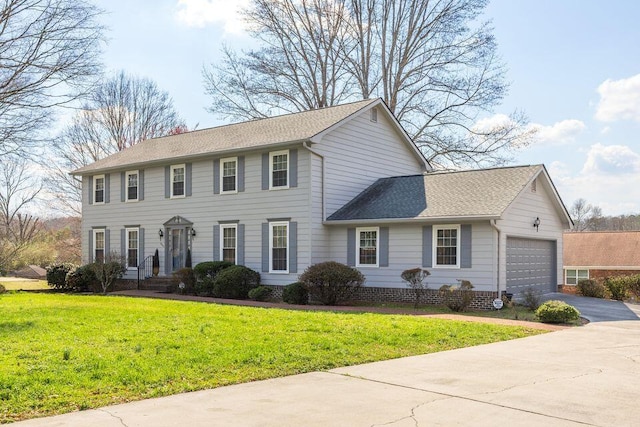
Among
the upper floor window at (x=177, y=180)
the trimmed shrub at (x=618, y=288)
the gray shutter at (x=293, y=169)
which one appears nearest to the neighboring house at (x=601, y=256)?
the trimmed shrub at (x=618, y=288)

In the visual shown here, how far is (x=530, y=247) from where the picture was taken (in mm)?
21031

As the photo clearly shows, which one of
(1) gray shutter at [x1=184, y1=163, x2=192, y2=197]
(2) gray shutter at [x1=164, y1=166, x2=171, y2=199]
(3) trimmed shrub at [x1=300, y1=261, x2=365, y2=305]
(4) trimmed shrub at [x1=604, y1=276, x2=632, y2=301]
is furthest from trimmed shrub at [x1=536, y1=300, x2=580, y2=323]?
(2) gray shutter at [x1=164, y1=166, x2=171, y2=199]

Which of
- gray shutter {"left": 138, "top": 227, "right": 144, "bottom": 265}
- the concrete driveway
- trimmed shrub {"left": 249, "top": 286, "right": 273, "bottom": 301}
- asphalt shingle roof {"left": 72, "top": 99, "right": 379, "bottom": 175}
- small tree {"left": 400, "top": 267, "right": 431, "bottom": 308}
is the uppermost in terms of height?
asphalt shingle roof {"left": 72, "top": 99, "right": 379, "bottom": 175}

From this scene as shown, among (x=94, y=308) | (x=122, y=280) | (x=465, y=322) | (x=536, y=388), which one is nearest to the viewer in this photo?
(x=536, y=388)

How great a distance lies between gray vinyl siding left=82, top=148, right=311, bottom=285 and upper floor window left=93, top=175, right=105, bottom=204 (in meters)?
0.36

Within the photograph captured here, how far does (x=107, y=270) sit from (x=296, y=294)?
868cm

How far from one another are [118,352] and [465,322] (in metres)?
7.99

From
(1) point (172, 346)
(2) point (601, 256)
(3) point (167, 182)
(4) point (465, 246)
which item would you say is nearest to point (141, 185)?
(3) point (167, 182)

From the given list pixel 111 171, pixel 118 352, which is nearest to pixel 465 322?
pixel 118 352

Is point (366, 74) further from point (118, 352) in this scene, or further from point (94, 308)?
point (118, 352)

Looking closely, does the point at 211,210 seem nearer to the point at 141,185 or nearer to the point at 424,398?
the point at 141,185

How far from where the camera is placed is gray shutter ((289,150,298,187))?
2125 centimetres

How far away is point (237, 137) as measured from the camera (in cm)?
2448

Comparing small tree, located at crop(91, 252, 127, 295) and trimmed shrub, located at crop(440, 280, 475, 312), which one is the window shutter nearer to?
small tree, located at crop(91, 252, 127, 295)
